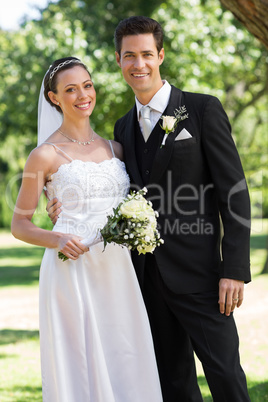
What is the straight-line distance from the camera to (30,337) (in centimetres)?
819

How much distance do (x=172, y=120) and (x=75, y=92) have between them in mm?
728

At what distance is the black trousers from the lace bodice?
51 cm

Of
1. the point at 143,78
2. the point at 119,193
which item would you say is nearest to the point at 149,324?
the point at 119,193

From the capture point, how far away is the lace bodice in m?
3.52

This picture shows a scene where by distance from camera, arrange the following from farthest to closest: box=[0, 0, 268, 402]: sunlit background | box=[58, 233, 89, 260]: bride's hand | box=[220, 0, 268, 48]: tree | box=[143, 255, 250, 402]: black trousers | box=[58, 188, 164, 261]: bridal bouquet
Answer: box=[0, 0, 268, 402]: sunlit background
box=[220, 0, 268, 48]: tree
box=[58, 233, 89, 260]: bride's hand
box=[143, 255, 250, 402]: black trousers
box=[58, 188, 164, 261]: bridal bouquet

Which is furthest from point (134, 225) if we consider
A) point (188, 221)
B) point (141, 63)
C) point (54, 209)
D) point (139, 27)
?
point (139, 27)

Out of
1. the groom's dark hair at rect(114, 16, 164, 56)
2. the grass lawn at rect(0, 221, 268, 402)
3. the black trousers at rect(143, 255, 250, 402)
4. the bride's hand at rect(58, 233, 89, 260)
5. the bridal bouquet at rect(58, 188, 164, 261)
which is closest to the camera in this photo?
the bridal bouquet at rect(58, 188, 164, 261)

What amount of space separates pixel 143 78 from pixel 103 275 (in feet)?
4.04

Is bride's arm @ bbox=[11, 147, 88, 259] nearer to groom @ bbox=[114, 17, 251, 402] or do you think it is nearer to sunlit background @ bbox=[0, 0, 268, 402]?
groom @ bbox=[114, 17, 251, 402]

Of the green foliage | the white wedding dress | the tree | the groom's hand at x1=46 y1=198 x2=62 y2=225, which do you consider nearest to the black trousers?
the white wedding dress

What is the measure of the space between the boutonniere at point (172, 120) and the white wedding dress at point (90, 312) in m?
0.50

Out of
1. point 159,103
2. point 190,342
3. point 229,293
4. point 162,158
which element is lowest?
point 190,342

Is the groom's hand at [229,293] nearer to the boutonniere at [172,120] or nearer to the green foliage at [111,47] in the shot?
the boutonniere at [172,120]

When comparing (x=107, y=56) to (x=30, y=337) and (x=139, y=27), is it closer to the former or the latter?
(x=30, y=337)
